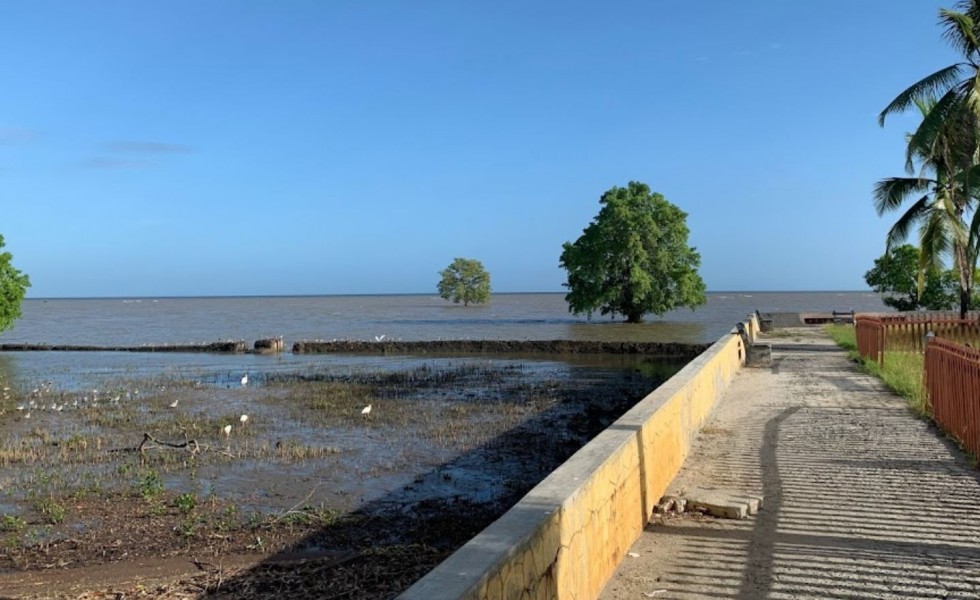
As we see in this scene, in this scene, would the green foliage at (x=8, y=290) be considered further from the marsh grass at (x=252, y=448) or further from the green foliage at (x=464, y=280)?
the green foliage at (x=464, y=280)

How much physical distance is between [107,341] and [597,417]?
43.6m

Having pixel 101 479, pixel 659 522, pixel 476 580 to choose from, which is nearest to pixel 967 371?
pixel 659 522

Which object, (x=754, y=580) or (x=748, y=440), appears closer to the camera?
(x=754, y=580)

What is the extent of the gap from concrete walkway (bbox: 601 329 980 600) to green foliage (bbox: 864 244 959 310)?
34215 mm

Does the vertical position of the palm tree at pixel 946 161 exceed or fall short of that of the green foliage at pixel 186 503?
it exceeds it

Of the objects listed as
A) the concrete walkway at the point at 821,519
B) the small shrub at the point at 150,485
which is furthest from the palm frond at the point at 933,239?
the small shrub at the point at 150,485

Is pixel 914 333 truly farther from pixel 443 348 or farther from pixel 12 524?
pixel 443 348

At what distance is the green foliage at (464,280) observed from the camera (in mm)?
112375

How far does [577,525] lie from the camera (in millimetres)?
4688

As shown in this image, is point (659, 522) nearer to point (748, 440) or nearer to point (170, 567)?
point (748, 440)

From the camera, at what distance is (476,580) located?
3211 millimetres

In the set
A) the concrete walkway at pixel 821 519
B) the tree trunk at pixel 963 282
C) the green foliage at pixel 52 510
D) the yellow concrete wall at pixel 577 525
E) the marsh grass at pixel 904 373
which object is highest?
the tree trunk at pixel 963 282

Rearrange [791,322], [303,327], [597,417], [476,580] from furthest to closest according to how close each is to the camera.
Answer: [303,327], [791,322], [597,417], [476,580]

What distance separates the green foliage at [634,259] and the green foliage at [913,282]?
15.2 meters
